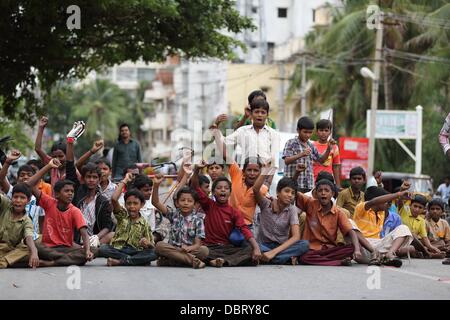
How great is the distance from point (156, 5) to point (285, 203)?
35.8 feet

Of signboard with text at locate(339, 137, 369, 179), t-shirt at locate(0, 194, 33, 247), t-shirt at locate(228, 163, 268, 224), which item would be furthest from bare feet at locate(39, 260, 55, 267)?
signboard with text at locate(339, 137, 369, 179)

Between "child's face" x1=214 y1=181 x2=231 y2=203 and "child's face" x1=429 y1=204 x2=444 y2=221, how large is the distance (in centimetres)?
452

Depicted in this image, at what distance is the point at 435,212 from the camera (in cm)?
1612

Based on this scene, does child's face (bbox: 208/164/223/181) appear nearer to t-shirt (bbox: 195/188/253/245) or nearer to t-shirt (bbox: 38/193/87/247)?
t-shirt (bbox: 195/188/253/245)

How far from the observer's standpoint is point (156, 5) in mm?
22906

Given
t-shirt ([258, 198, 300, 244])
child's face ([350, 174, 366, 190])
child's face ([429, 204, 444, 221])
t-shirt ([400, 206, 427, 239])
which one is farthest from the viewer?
child's face ([429, 204, 444, 221])

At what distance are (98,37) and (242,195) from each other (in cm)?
1309

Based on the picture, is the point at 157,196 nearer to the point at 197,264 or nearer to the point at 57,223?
the point at 197,264

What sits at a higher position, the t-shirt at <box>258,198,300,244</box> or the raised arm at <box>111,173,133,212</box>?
the raised arm at <box>111,173,133,212</box>

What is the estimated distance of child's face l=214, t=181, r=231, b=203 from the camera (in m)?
12.8

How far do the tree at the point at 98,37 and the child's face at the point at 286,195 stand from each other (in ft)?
33.7

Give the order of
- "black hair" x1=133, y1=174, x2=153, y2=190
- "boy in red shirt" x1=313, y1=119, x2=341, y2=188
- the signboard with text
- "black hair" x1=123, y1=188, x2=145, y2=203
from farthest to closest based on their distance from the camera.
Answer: the signboard with text, "boy in red shirt" x1=313, y1=119, x2=341, y2=188, "black hair" x1=133, y1=174, x2=153, y2=190, "black hair" x1=123, y1=188, x2=145, y2=203

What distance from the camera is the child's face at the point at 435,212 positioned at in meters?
16.1

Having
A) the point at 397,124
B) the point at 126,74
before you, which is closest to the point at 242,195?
the point at 397,124
